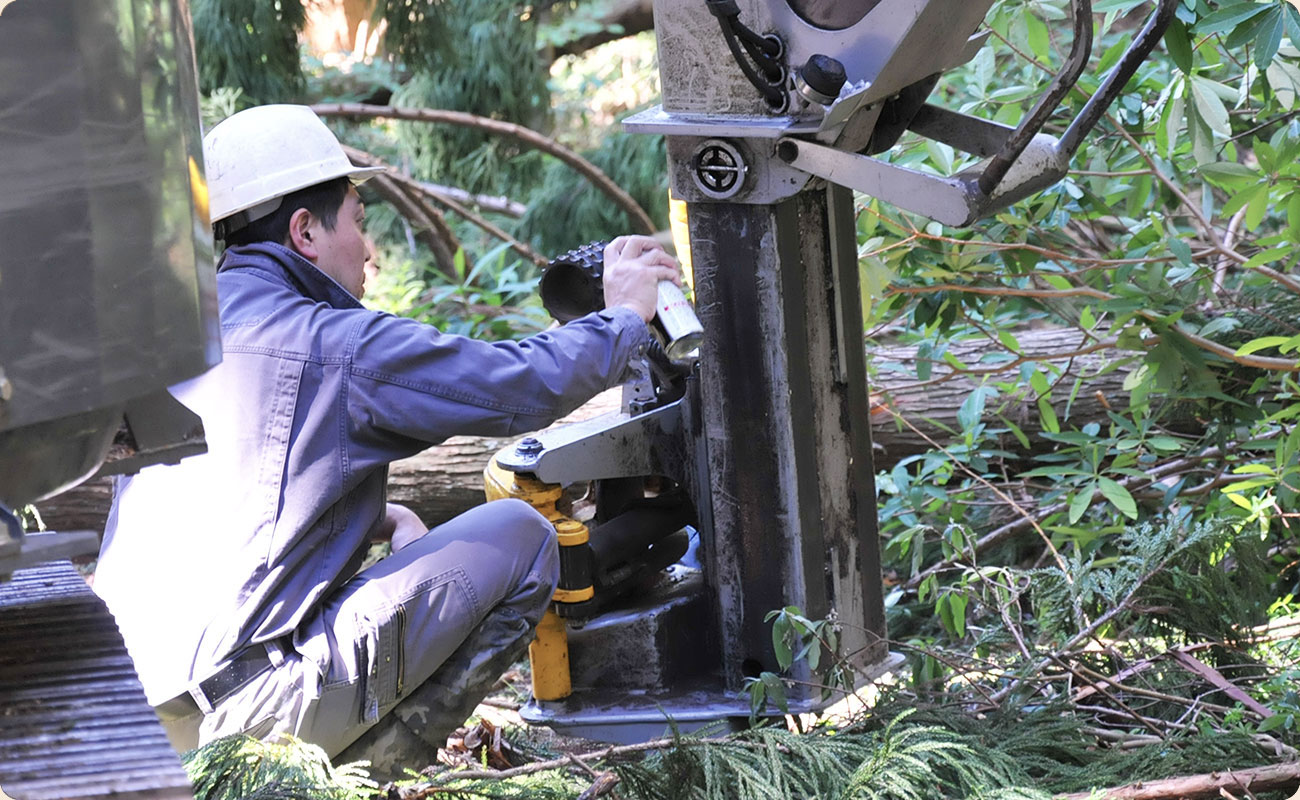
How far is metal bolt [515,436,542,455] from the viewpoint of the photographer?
3053 mm

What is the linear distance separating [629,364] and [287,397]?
27.5 inches

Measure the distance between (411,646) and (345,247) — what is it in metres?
0.89

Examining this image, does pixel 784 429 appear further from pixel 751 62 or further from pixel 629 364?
pixel 751 62

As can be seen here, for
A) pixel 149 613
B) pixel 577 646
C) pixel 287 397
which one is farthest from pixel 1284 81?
pixel 149 613

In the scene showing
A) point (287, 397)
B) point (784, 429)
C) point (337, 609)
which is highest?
point (287, 397)

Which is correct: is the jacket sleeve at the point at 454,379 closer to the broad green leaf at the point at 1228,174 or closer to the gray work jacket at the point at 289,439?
the gray work jacket at the point at 289,439

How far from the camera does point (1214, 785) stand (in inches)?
94.7

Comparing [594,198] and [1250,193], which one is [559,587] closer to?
[1250,193]

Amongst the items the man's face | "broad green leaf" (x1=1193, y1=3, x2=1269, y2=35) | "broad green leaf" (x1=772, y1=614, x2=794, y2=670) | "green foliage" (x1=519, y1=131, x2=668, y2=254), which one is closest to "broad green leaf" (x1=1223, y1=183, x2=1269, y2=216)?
"broad green leaf" (x1=1193, y1=3, x2=1269, y2=35)

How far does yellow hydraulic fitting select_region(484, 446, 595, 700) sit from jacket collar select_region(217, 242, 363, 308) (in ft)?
1.72

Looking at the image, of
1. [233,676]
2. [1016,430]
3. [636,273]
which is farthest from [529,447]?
[1016,430]

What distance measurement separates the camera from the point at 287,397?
8.91 ft

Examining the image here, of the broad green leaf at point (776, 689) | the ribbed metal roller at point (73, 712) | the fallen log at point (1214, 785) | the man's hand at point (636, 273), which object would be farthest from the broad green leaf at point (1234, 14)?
the ribbed metal roller at point (73, 712)

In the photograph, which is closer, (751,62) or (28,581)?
(28,581)
